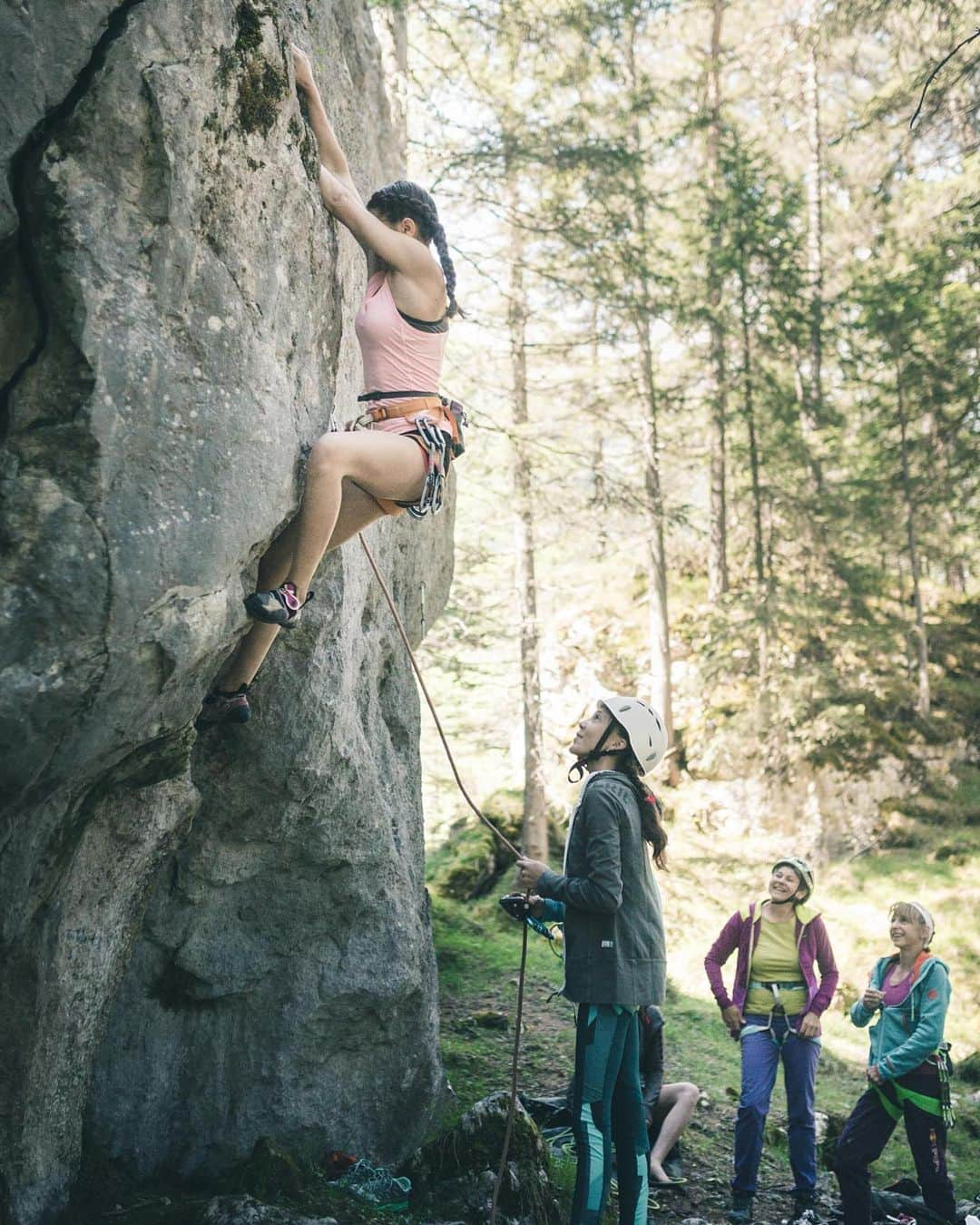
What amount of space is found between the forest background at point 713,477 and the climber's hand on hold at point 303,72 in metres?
7.53

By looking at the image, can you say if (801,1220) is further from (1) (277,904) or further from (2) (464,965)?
(2) (464,965)

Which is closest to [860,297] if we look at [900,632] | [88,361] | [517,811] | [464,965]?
[900,632]

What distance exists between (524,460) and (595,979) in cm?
935

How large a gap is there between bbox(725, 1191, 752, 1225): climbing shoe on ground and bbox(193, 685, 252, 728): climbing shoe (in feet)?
14.3

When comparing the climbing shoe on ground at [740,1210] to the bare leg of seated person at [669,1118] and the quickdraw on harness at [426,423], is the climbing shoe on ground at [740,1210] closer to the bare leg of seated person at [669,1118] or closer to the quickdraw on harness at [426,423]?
the bare leg of seated person at [669,1118]

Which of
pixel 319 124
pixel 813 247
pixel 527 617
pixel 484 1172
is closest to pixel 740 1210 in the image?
pixel 484 1172

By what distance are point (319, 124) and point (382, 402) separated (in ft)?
4.69

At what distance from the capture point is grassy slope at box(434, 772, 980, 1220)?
7.79m

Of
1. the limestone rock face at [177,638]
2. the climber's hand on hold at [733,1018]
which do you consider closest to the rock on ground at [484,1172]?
the limestone rock face at [177,638]

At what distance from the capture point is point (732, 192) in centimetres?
1650

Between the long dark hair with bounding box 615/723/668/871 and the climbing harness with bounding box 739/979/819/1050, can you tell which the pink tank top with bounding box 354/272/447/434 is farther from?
the climbing harness with bounding box 739/979/819/1050

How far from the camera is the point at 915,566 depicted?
16156 millimetres

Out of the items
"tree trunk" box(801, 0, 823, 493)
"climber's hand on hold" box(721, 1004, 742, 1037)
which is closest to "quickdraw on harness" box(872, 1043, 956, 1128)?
"climber's hand on hold" box(721, 1004, 742, 1037)

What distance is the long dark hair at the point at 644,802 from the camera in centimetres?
536
